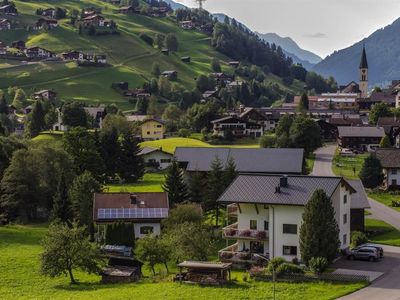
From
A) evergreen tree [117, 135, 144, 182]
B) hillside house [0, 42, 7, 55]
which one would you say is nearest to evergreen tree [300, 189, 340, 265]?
evergreen tree [117, 135, 144, 182]

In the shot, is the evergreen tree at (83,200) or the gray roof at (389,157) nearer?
the evergreen tree at (83,200)

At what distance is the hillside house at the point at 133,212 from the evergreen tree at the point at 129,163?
2896 cm


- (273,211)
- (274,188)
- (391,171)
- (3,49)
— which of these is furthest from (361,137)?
(3,49)

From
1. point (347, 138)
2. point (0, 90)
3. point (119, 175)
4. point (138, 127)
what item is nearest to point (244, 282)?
point (119, 175)

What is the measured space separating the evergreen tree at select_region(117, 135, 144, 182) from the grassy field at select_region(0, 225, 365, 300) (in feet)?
124

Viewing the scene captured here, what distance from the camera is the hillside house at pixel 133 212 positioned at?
173 feet

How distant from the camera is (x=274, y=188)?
46188 millimetres

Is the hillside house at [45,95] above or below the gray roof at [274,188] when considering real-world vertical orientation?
above

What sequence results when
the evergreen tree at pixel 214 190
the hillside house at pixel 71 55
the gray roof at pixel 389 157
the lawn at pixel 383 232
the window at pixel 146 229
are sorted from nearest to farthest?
the lawn at pixel 383 232 < the window at pixel 146 229 < the evergreen tree at pixel 214 190 < the gray roof at pixel 389 157 < the hillside house at pixel 71 55

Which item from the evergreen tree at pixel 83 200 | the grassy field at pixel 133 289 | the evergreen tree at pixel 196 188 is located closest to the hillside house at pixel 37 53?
the evergreen tree at pixel 83 200

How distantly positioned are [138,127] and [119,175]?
3958 centimetres

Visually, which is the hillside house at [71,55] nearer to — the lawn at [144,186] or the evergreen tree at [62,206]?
the lawn at [144,186]

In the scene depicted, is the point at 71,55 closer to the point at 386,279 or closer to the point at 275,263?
the point at 275,263

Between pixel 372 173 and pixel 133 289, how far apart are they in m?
40.9
